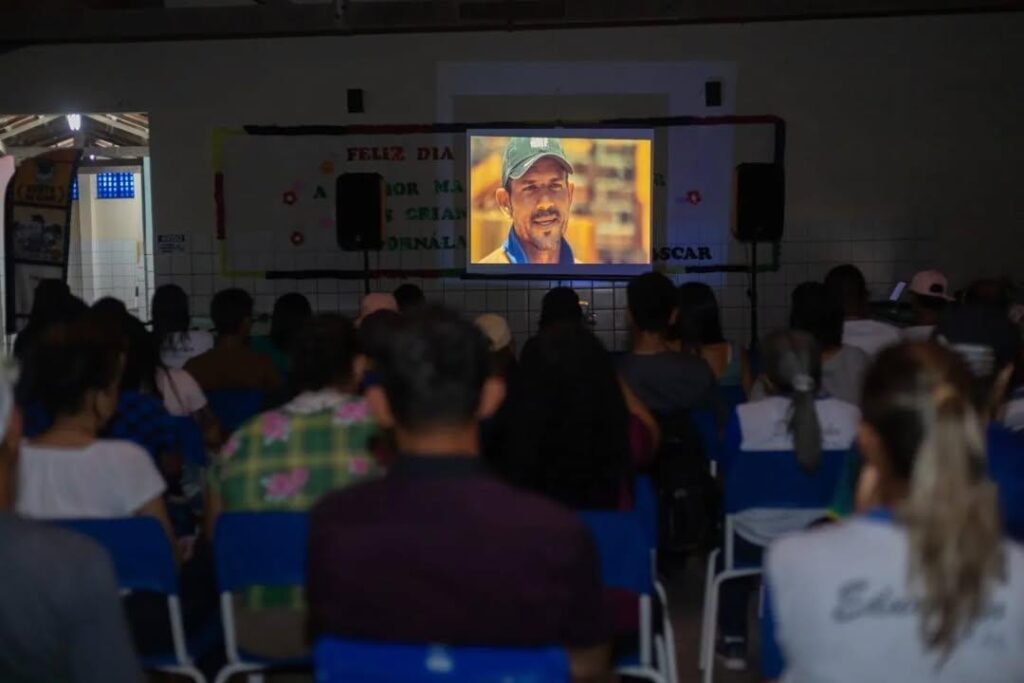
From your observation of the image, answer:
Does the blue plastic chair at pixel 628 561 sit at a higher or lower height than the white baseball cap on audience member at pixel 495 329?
lower

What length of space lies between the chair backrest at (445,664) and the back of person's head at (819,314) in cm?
245

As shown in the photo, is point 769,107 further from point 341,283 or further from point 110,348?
point 110,348

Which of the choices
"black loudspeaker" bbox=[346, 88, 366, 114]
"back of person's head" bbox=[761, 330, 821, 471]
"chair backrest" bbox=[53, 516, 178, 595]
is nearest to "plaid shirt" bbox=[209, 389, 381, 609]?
"chair backrest" bbox=[53, 516, 178, 595]

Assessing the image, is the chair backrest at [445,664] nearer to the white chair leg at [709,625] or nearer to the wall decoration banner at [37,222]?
the white chair leg at [709,625]

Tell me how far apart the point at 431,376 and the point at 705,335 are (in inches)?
132

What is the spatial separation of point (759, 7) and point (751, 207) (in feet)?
4.31

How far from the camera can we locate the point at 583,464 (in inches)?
105

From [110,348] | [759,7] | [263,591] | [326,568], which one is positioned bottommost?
[263,591]

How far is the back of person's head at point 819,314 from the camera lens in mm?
3668

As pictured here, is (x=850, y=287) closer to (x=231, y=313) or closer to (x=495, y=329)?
(x=495, y=329)

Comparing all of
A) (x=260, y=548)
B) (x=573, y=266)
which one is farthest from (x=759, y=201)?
(x=260, y=548)

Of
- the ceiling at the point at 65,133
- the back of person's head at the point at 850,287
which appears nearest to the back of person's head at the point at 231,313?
the back of person's head at the point at 850,287

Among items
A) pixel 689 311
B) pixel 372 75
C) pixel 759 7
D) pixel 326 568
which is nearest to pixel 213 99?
pixel 372 75

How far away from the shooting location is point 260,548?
7.87 feet
